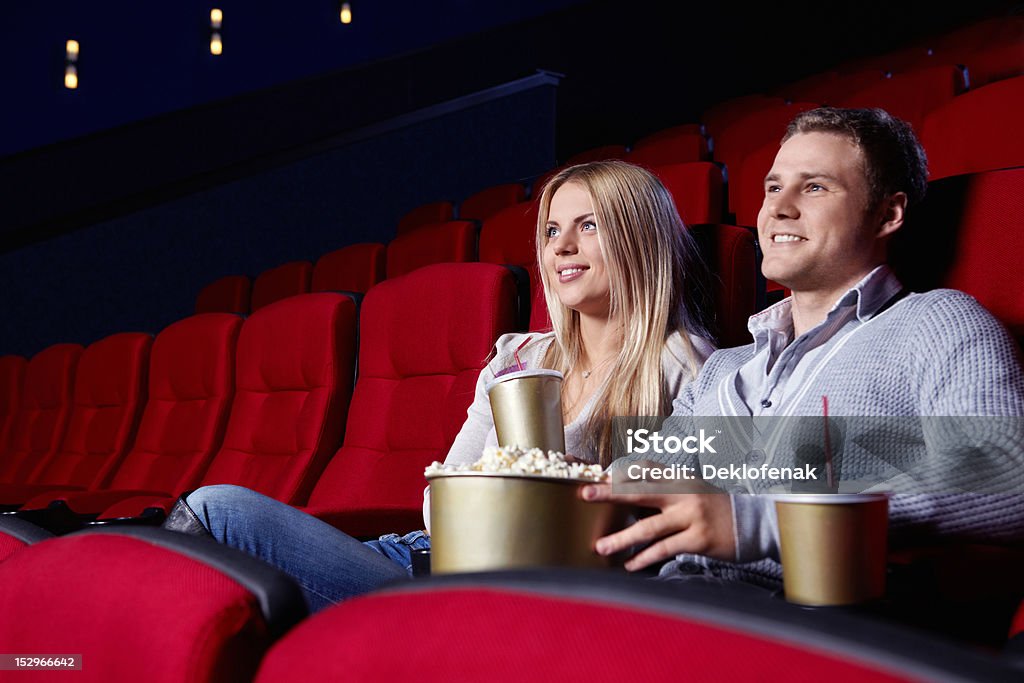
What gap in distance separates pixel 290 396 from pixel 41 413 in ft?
3.26

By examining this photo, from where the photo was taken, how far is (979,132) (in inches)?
37.4

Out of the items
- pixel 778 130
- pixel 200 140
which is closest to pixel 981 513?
pixel 778 130

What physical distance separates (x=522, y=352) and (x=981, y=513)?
0.40 m

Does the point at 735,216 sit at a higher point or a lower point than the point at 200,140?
lower

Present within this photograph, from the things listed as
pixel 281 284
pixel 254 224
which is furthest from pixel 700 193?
pixel 254 224

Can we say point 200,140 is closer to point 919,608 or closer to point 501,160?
point 501,160

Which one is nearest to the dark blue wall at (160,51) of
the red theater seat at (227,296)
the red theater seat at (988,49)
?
the red theater seat at (227,296)

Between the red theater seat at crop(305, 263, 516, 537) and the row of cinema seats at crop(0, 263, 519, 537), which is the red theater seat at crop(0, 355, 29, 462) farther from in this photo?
the red theater seat at crop(305, 263, 516, 537)

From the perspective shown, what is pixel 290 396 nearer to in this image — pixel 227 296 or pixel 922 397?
pixel 922 397

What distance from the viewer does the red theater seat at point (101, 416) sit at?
1.55 meters

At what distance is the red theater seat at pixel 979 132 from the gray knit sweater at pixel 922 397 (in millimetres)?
497

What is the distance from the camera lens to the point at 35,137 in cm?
242

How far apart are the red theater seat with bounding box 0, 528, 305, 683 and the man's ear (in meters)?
0.40

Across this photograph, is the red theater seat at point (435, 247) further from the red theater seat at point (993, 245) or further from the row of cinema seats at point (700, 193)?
the red theater seat at point (993, 245)
